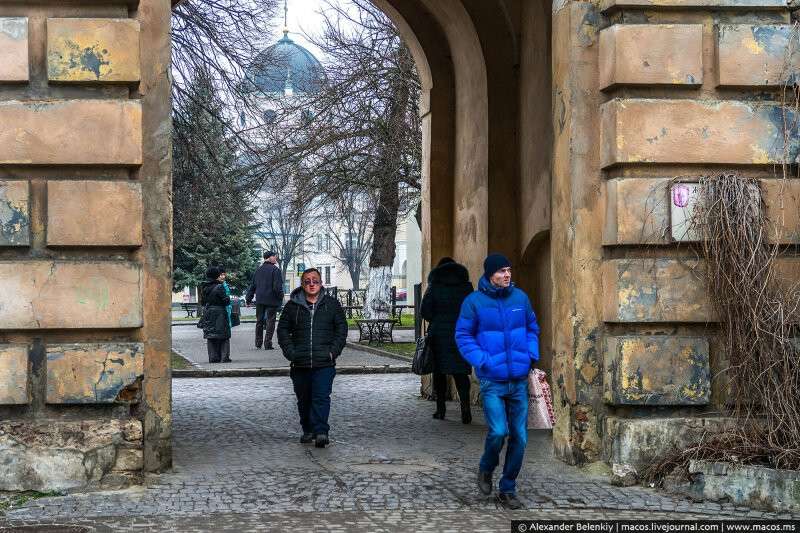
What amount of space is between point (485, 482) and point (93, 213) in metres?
3.30

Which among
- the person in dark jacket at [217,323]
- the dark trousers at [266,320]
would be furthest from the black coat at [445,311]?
the dark trousers at [266,320]

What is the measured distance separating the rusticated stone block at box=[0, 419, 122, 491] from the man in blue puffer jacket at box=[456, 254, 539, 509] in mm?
2656

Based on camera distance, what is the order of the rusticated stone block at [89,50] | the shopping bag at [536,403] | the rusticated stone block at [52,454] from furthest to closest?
the shopping bag at [536,403] → the rusticated stone block at [89,50] → the rusticated stone block at [52,454]

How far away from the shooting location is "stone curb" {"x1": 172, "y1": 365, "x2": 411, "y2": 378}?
18.4 meters

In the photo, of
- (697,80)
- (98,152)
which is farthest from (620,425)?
(98,152)

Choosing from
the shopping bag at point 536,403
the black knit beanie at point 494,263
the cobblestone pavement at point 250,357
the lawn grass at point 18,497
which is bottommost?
the lawn grass at point 18,497

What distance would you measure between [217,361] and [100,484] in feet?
40.0

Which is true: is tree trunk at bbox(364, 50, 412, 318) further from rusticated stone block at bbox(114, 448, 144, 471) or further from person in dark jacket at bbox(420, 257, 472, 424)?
rusticated stone block at bbox(114, 448, 144, 471)

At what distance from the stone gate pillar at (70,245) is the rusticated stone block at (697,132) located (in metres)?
3.51

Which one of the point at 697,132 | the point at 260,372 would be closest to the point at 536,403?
the point at 697,132

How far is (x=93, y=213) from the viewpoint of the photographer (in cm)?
855

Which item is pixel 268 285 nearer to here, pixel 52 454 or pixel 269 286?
pixel 269 286

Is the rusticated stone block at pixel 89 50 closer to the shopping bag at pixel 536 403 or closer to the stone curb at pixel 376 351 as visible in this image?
the shopping bag at pixel 536 403

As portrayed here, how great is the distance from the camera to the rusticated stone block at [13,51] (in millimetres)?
8453
